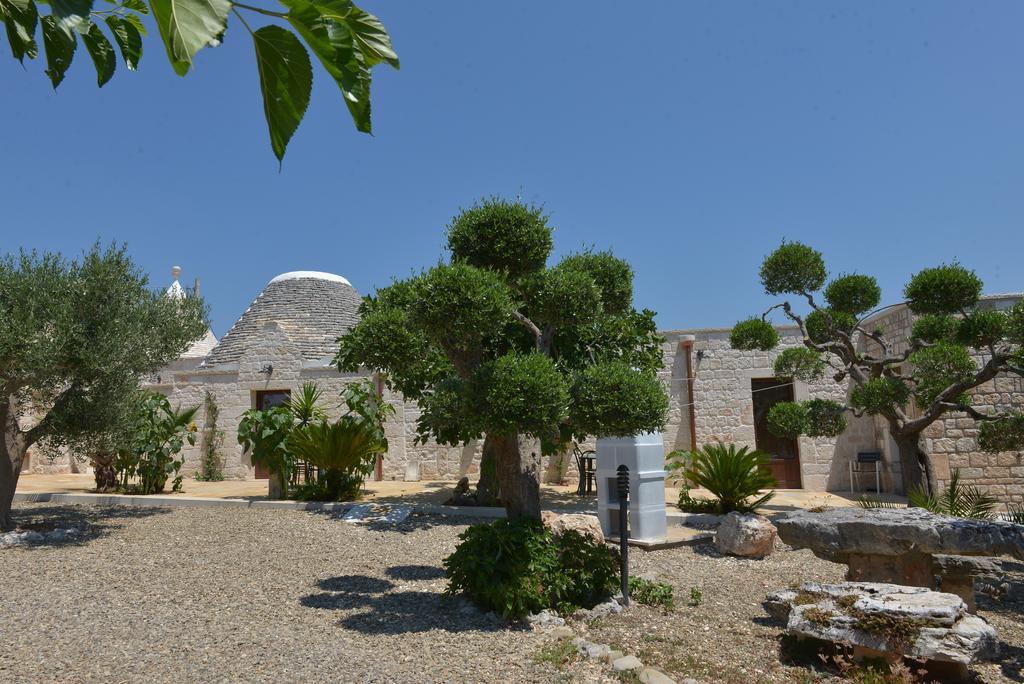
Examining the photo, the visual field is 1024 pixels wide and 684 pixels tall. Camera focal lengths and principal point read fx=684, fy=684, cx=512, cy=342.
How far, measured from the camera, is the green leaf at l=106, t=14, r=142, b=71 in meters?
1.39

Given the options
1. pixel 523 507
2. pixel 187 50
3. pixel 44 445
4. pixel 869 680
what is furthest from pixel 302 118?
pixel 44 445

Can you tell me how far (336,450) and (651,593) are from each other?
20.9 feet

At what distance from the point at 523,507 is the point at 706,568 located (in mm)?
2775

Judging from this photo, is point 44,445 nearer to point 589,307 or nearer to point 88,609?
point 88,609

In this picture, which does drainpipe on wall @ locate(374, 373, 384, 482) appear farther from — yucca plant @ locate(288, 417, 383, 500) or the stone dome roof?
yucca plant @ locate(288, 417, 383, 500)

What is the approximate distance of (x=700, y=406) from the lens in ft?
45.9

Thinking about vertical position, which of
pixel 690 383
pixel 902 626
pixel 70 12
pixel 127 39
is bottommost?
pixel 902 626

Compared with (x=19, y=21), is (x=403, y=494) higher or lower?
lower

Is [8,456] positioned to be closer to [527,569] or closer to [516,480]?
[516,480]

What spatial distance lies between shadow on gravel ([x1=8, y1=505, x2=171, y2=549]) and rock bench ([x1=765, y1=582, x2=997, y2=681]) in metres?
7.81

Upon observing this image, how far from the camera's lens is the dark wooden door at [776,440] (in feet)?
45.5

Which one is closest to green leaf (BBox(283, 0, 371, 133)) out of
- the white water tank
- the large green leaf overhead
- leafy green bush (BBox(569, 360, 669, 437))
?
the large green leaf overhead

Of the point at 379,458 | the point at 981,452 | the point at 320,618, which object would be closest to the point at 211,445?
the point at 379,458

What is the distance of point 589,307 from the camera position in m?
5.66
